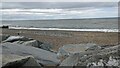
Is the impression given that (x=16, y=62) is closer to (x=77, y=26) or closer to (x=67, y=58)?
(x=67, y=58)

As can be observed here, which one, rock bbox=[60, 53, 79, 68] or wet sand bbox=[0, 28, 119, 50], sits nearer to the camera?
rock bbox=[60, 53, 79, 68]

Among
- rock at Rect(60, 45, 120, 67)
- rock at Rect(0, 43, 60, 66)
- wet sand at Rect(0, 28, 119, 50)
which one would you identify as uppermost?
rock at Rect(60, 45, 120, 67)

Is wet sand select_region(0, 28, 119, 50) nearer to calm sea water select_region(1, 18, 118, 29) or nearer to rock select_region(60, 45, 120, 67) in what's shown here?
rock select_region(60, 45, 120, 67)

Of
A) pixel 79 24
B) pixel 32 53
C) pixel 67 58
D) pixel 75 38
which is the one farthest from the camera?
pixel 79 24

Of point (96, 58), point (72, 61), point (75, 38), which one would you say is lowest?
point (75, 38)

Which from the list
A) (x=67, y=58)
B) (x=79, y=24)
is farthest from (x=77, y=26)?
(x=67, y=58)

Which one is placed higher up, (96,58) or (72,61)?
(96,58)

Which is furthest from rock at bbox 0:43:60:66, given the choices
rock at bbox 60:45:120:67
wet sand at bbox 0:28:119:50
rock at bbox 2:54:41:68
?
Result: wet sand at bbox 0:28:119:50

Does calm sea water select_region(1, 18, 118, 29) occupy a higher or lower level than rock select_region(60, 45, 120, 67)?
lower

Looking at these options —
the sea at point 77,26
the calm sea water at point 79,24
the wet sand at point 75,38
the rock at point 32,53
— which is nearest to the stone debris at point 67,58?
the rock at point 32,53

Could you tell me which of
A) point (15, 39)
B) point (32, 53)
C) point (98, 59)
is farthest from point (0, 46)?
point (15, 39)

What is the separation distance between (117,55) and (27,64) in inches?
101

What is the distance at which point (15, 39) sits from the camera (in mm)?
13859

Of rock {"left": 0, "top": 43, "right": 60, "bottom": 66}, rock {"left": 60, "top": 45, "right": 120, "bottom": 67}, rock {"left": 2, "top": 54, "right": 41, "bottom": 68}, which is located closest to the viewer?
rock {"left": 60, "top": 45, "right": 120, "bottom": 67}
